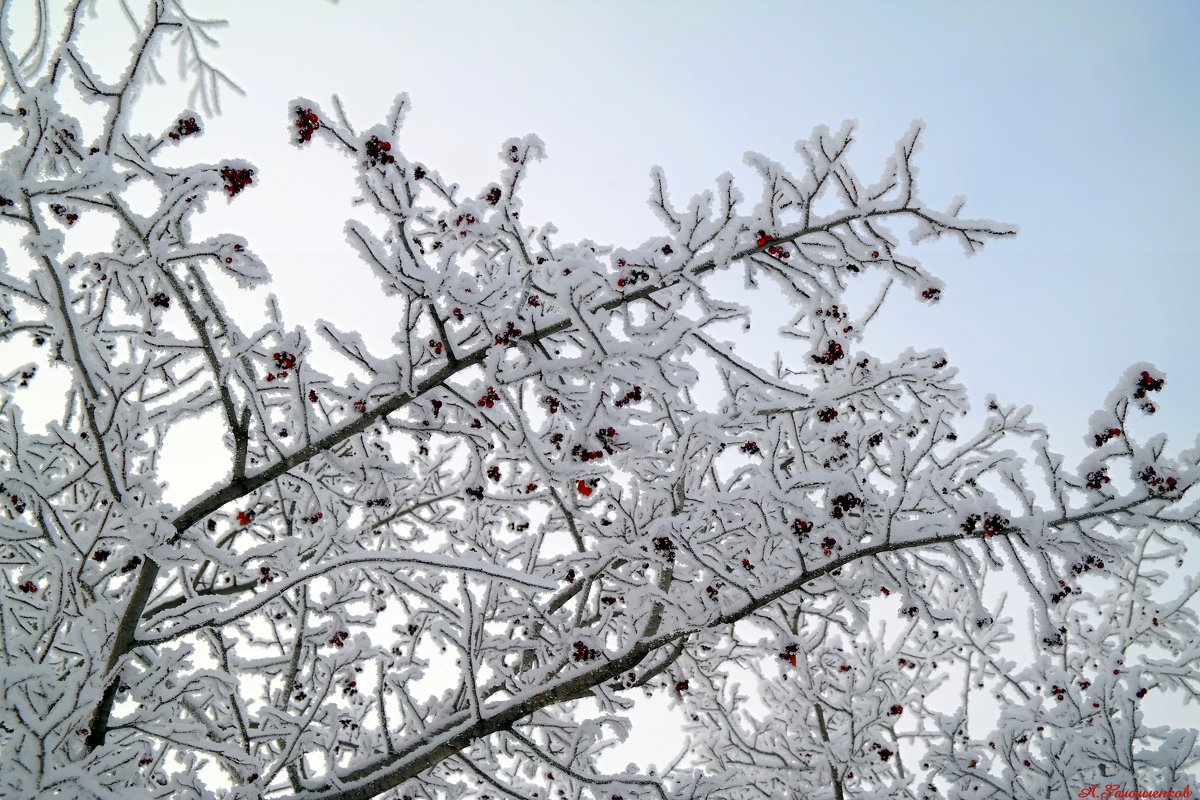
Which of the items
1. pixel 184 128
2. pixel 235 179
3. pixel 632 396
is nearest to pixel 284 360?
pixel 235 179

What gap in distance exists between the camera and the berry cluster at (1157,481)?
252 centimetres

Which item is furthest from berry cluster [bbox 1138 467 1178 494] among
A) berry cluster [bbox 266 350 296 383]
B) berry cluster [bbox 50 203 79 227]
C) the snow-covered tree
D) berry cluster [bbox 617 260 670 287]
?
berry cluster [bbox 50 203 79 227]

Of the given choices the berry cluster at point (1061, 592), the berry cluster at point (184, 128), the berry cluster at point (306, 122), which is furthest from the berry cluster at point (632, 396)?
the berry cluster at point (184, 128)

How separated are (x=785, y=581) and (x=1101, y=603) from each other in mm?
8158

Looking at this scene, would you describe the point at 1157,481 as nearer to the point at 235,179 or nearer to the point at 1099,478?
the point at 1099,478

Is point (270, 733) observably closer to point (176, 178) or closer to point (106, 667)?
point (106, 667)

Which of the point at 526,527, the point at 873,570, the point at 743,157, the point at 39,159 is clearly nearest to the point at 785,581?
the point at 873,570

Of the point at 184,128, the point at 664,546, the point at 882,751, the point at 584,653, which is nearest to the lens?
the point at 184,128

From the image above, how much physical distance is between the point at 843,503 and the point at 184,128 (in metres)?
3.46

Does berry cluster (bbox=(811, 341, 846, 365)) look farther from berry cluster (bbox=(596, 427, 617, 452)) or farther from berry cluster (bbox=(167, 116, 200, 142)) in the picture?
berry cluster (bbox=(167, 116, 200, 142))

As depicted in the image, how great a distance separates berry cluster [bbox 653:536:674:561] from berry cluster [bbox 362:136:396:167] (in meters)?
2.15

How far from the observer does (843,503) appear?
3.18m

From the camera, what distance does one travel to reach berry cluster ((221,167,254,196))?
272 centimetres

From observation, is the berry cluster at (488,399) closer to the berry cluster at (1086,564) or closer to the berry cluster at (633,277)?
the berry cluster at (633,277)
